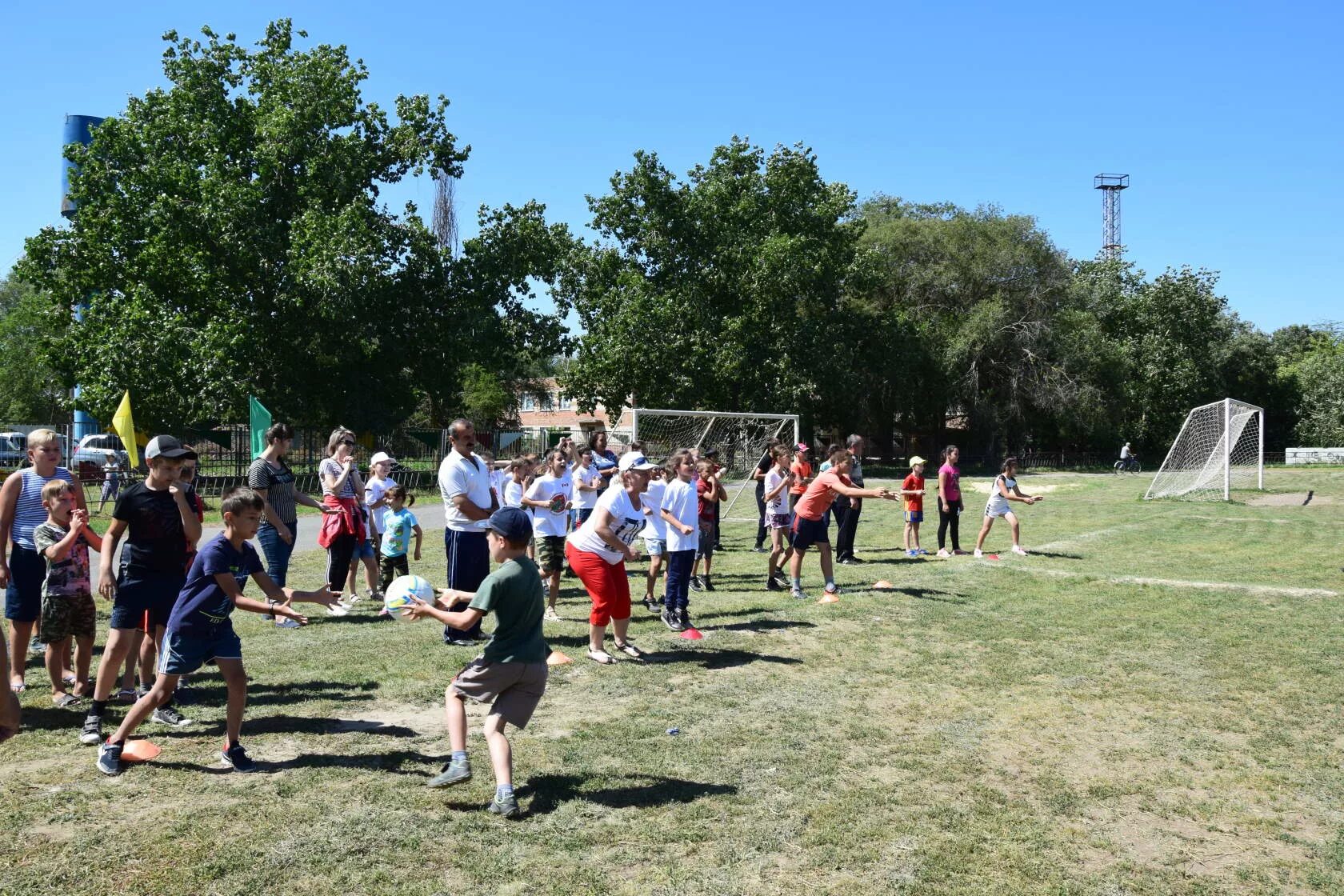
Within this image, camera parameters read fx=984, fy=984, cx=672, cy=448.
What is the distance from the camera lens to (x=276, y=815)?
15.7ft

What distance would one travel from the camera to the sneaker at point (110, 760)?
527 centimetres

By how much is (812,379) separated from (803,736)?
35124 mm

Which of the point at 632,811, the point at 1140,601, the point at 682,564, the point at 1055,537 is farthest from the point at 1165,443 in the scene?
the point at 632,811

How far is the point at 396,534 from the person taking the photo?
10328 millimetres

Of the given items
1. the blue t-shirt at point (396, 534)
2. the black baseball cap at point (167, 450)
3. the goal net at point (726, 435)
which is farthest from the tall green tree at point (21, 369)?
the black baseball cap at point (167, 450)

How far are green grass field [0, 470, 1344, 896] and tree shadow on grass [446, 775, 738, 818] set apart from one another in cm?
2

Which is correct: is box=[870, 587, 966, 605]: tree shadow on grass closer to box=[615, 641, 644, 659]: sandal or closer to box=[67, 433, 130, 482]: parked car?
box=[615, 641, 644, 659]: sandal

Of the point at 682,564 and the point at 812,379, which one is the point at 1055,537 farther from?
the point at 812,379

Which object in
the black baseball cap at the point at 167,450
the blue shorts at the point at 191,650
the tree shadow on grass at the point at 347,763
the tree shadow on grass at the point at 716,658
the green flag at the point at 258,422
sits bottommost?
the tree shadow on grass at the point at 347,763

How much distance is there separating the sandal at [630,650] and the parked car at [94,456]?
16.0m

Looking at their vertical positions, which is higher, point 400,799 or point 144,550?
point 144,550

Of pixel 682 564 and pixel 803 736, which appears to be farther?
pixel 682 564

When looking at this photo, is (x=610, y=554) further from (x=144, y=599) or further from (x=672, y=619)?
(x=144, y=599)

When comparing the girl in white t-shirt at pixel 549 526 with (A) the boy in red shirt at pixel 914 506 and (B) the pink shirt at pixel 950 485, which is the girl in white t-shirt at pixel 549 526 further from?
(B) the pink shirt at pixel 950 485
